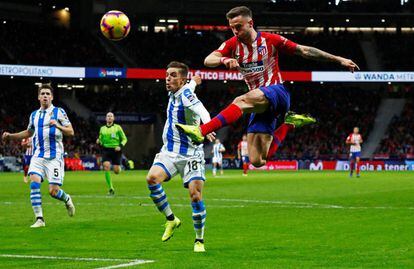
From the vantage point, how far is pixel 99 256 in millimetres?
10438

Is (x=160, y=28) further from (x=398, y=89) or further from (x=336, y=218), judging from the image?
(x=336, y=218)

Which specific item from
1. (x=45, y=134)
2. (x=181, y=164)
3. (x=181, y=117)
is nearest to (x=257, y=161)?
(x=181, y=164)

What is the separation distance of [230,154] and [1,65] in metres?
18.0

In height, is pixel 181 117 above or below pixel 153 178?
above

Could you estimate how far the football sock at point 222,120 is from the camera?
1005 centimetres

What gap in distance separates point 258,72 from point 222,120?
1252mm

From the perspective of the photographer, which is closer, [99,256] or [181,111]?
[99,256]

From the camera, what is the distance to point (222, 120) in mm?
10102

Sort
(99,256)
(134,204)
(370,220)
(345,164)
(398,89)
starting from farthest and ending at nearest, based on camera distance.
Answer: (398,89)
(345,164)
(134,204)
(370,220)
(99,256)

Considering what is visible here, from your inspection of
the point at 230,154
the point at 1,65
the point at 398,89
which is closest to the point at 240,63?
the point at 1,65

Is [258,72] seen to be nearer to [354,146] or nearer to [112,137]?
[112,137]

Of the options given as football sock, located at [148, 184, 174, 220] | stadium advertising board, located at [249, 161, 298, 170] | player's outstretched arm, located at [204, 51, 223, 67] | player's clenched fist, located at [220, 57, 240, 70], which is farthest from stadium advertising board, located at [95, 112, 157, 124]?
player's clenched fist, located at [220, 57, 240, 70]

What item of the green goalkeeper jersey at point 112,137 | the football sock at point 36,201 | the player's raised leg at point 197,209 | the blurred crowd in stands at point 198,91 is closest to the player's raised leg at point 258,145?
the player's raised leg at point 197,209

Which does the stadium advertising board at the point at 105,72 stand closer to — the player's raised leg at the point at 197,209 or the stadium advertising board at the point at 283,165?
the stadium advertising board at the point at 283,165
